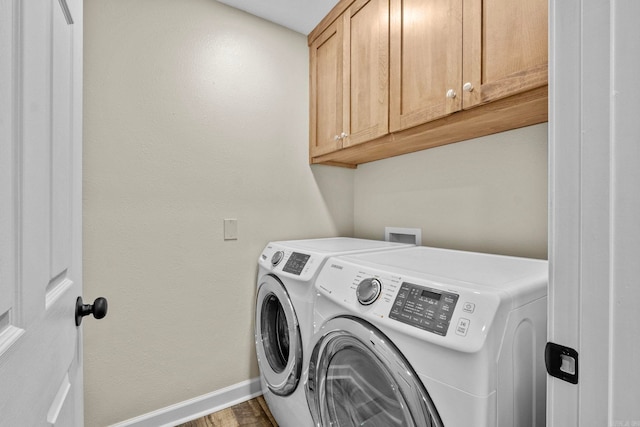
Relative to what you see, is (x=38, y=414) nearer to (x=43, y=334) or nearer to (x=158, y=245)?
(x=43, y=334)

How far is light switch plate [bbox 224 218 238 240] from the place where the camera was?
1.70m

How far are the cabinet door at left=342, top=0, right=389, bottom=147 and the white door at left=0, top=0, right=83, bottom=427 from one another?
116 cm

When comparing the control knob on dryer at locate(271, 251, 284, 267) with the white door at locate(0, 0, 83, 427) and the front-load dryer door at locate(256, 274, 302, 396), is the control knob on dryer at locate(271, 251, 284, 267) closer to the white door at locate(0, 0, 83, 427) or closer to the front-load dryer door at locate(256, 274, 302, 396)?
the front-load dryer door at locate(256, 274, 302, 396)

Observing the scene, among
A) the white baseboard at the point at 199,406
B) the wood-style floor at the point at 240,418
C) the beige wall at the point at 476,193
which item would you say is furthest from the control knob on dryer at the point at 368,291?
the white baseboard at the point at 199,406

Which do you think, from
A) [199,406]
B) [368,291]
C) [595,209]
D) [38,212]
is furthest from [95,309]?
[199,406]

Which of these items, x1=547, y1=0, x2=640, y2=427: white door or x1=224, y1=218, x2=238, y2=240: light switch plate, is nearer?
x1=547, y1=0, x2=640, y2=427: white door

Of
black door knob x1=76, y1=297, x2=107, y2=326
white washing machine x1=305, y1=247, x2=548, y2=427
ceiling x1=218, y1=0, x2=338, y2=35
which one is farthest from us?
ceiling x1=218, y1=0, x2=338, y2=35

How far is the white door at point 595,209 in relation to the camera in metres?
0.38

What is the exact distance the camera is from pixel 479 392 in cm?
59

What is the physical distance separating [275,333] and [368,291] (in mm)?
939

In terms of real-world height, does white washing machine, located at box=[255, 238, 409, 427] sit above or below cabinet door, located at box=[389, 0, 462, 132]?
below

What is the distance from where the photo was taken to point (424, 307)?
0.74 m

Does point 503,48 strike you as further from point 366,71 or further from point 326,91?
point 326,91

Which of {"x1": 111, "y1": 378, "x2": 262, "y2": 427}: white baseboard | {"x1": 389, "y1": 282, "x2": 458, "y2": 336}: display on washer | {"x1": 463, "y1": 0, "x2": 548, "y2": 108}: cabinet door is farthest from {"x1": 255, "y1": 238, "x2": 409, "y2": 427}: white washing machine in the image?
{"x1": 463, "y1": 0, "x2": 548, "y2": 108}: cabinet door
